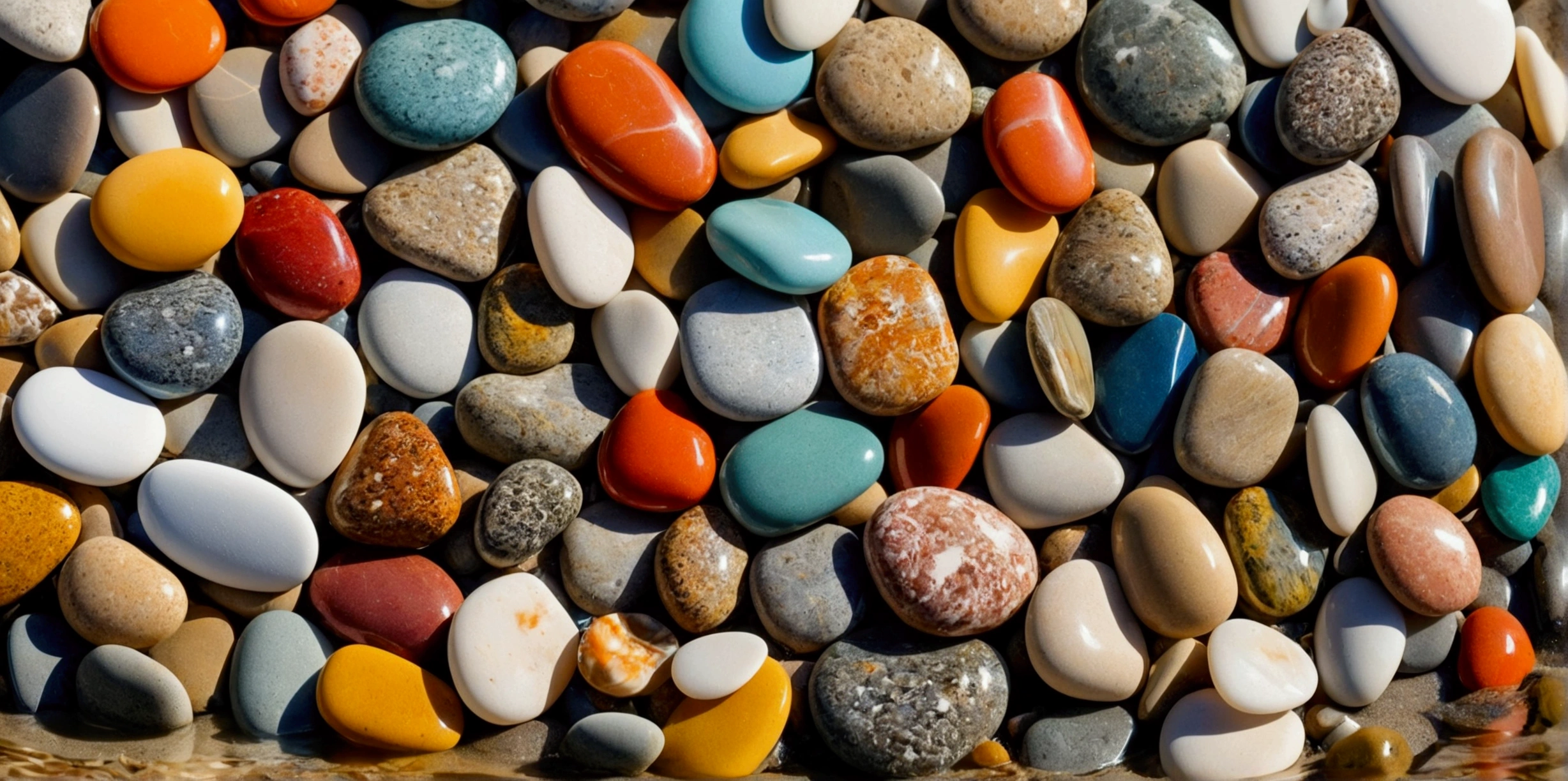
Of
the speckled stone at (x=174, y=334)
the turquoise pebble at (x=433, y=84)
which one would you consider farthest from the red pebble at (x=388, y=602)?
the turquoise pebble at (x=433, y=84)

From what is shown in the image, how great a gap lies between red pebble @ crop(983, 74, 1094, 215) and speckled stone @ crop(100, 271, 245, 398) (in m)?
0.92

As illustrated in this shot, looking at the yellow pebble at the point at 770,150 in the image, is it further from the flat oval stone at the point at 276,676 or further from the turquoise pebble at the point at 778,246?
the flat oval stone at the point at 276,676

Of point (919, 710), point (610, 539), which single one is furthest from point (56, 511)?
point (919, 710)

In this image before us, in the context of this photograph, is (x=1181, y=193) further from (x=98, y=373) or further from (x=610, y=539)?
(x=98, y=373)

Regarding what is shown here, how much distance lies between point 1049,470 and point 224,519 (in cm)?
95

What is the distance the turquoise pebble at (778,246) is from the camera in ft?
3.92

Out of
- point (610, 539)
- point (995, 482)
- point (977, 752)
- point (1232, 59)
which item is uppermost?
point (1232, 59)

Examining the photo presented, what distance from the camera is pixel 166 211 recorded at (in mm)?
1199

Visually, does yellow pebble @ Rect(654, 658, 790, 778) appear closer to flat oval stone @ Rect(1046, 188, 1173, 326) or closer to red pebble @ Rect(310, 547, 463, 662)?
red pebble @ Rect(310, 547, 463, 662)

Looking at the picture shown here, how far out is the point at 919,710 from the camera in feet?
3.87

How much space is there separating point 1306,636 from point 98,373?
146cm

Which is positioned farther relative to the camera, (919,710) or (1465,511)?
(1465,511)

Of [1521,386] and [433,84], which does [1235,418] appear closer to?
[1521,386]

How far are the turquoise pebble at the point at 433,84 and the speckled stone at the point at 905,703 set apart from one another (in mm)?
750
